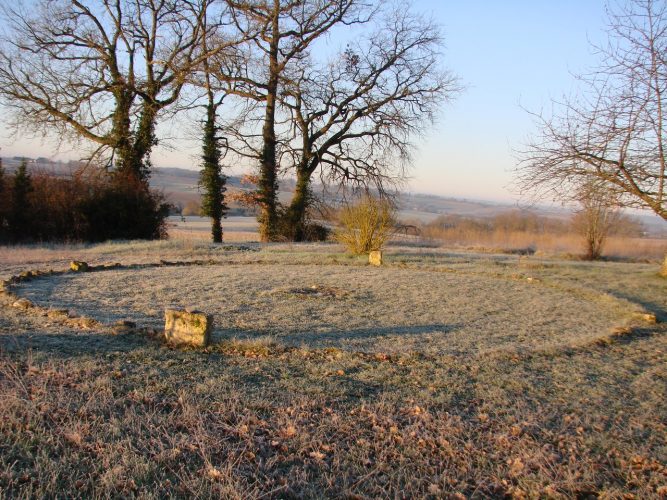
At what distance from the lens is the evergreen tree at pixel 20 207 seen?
15.5 metres

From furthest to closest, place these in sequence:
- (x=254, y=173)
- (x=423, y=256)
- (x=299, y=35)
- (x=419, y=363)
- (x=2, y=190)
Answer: (x=254, y=173), (x=299, y=35), (x=2, y=190), (x=423, y=256), (x=419, y=363)

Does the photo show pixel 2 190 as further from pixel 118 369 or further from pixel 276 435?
pixel 276 435

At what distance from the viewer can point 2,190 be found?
52.3 ft

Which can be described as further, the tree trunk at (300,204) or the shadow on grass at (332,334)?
the tree trunk at (300,204)

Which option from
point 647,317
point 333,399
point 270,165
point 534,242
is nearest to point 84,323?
point 333,399

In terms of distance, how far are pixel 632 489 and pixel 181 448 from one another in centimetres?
251

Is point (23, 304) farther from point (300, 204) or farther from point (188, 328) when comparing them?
point (300, 204)

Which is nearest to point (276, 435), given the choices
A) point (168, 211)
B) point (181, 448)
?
point (181, 448)

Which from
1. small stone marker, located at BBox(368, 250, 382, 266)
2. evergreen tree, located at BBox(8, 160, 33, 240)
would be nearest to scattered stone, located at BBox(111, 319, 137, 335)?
small stone marker, located at BBox(368, 250, 382, 266)

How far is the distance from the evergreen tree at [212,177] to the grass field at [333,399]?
13.0 m

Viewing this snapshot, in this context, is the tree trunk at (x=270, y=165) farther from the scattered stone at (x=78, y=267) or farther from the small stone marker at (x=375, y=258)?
the scattered stone at (x=78, y=267)

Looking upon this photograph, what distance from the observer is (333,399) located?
370 centimetres

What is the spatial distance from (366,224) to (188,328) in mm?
7922

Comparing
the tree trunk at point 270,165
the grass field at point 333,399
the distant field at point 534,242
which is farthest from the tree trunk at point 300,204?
the grass field at point 333,399
